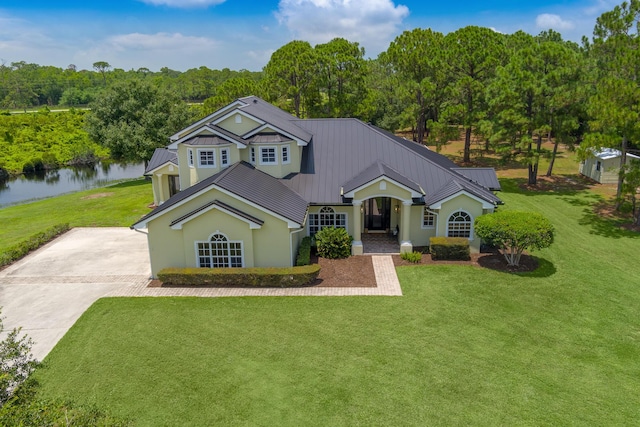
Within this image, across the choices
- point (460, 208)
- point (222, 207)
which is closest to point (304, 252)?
point (222, 207)

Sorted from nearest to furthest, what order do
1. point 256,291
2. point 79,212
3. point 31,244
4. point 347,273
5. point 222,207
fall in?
point 256,291 < point 222,207 < point 347,273 < point 31,244 < point 79,212

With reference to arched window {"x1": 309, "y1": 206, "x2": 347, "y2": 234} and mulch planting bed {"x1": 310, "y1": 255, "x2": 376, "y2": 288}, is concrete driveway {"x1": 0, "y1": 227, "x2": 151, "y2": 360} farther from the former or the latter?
arched window {"x1": 309, "y1": 206, "x2": 347, "y2": 234}

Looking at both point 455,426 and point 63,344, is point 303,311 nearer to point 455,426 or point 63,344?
point 455,426

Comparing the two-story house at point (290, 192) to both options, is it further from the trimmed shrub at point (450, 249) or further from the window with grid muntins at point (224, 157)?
the trimmed shrub at point (450, 249)

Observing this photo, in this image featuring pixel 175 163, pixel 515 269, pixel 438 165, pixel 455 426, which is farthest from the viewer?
pixel 175 163

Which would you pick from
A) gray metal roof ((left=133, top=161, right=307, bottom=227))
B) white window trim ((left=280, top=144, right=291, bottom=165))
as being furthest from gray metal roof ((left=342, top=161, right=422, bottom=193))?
white window trim ((left=280, top=144, right=291, bottom=165))

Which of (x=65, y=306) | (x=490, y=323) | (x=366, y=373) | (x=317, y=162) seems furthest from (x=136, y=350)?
(x=317, y=162)

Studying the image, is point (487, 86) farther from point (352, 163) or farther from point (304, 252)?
point (304, 252)
